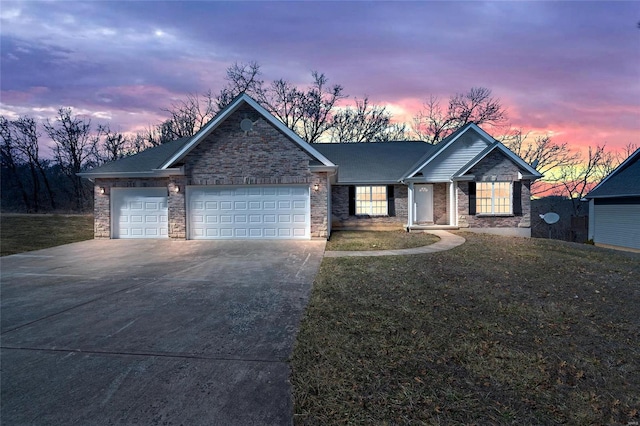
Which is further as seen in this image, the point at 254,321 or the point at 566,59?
the point at 566,59

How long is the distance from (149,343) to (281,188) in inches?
375

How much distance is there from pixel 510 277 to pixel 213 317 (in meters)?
6.75

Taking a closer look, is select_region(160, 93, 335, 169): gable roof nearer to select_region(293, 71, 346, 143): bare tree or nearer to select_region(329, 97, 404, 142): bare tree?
select_region(293, 71, 346, 143): bare tree

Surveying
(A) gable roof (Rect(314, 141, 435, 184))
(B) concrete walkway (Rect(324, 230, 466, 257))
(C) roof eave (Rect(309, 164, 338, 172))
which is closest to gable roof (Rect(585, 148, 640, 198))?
(A) gable roof (Rect(314, 141, 435, 184))

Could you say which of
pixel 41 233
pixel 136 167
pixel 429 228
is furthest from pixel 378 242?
pixel 41 233

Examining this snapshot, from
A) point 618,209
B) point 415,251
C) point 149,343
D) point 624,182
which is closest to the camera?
point 149,343

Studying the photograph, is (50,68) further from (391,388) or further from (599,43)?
(599,43)

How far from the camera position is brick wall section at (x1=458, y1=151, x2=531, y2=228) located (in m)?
15.1

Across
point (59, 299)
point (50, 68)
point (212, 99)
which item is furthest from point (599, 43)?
point (212, 99)

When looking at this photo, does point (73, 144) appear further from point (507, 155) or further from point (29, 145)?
point (507, 155)

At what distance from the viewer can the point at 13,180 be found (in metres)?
35.0

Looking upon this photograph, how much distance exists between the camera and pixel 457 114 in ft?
100

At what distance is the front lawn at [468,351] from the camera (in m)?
2.55

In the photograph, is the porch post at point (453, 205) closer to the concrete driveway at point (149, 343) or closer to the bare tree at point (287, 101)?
the concrete driveway at point (149, 343)
